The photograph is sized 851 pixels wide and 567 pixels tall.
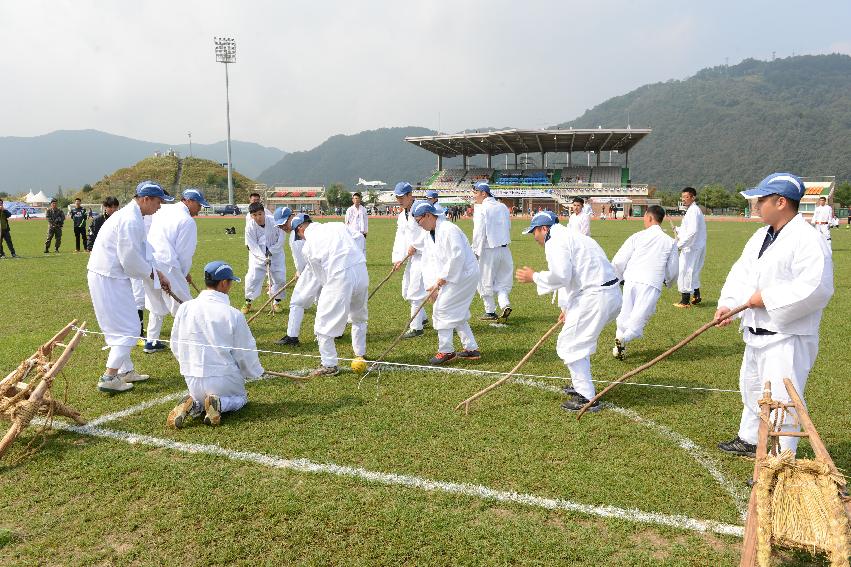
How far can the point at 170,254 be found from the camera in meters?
7.06

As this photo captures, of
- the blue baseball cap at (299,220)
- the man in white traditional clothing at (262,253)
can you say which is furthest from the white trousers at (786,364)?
the man in white traditional clothing at (262,253)

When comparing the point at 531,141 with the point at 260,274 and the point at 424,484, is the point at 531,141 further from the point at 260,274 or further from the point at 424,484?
the point at 424,484

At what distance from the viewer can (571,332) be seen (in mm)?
5457

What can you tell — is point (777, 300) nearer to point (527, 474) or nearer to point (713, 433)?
point (713, 433)

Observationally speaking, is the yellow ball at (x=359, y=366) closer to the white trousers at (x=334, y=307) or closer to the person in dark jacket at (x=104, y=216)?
the white trousers at (x=334, y=307)

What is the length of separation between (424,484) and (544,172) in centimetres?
7206

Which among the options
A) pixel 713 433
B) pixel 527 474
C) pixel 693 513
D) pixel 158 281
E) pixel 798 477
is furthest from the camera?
pixel 158 281

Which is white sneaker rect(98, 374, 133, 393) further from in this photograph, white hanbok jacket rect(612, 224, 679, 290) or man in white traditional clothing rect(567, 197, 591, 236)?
man in white traditional clothing rect(567, 197, 591, 236)

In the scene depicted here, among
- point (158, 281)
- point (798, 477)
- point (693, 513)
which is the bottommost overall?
point (693, 513)

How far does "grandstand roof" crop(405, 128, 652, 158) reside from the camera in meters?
63.7

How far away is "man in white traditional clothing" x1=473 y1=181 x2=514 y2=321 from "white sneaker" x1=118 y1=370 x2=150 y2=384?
536 cm

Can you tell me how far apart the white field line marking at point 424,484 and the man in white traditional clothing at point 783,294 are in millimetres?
1078

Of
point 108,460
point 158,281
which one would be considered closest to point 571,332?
point 108,460

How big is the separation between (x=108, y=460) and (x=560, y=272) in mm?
4299
